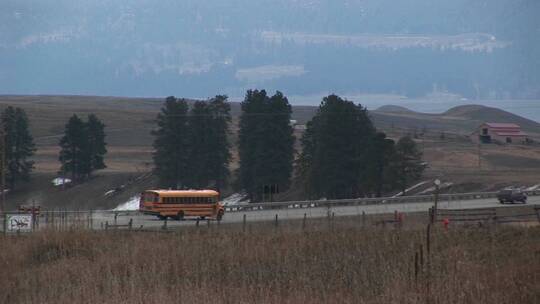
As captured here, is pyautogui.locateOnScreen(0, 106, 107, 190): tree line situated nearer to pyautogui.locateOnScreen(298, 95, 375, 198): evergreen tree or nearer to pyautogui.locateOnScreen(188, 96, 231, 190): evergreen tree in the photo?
pyautogui.locateOnScreen(188, 96, 231, 190): evergreen tree

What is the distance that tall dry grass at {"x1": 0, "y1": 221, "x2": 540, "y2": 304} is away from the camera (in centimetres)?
1362

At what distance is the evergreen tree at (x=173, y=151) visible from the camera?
69250mm

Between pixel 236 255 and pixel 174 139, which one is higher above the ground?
pixel 174 139

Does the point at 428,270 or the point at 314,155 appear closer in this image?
the point at 428,270

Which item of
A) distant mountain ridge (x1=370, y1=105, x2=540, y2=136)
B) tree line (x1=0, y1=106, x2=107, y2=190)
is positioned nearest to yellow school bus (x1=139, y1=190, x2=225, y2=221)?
tree line (x1=0, y1=106, x2=107, y2=190)

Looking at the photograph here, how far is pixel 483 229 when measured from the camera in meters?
23.3

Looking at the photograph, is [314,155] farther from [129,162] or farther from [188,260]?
[188,260]

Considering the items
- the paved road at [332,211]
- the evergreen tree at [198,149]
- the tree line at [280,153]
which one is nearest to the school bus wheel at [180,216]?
the paved road at [332,211]

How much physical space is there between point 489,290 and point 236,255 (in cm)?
720

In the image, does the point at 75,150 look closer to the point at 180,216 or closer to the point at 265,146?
the point at 265,146

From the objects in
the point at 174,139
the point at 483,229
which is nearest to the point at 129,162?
the point at 174,139

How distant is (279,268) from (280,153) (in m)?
52.1

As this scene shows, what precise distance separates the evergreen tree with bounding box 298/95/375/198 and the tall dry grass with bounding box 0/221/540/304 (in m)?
41.1

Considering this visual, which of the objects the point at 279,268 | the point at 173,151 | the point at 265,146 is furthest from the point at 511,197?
the point at 279,268
